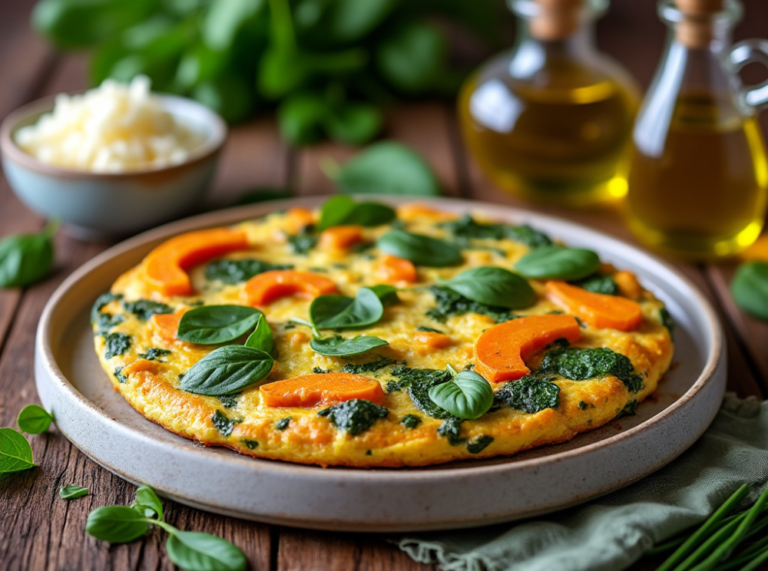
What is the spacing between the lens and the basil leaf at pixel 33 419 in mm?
2872

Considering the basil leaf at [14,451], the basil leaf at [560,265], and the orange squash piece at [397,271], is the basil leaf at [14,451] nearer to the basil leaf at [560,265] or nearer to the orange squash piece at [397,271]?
the orange squash piece at [397,271]

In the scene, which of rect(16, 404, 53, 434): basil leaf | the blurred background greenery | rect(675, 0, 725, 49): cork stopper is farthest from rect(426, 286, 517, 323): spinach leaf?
the blurred background greenery

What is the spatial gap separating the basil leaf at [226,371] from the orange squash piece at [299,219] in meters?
1.16

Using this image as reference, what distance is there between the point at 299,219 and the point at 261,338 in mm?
1124

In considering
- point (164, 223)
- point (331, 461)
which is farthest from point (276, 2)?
point (331, 461)

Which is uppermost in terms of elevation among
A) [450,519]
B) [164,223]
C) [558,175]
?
[450,519]

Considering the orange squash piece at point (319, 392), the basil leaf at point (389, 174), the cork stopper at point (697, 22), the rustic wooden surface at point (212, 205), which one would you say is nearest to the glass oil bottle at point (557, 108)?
the rustic wooden surface at point (212, 205)

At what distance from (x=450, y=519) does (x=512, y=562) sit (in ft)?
0.65

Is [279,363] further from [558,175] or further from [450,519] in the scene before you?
[558,175]

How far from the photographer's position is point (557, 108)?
4672mm

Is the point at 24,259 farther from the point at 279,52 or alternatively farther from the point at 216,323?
the point at 279,52

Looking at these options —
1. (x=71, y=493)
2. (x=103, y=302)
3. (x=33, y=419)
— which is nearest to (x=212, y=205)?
(x=103, y=302)

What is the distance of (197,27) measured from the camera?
5789 millimetres

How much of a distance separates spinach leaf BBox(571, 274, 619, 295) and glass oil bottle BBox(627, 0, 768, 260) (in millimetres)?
1075
